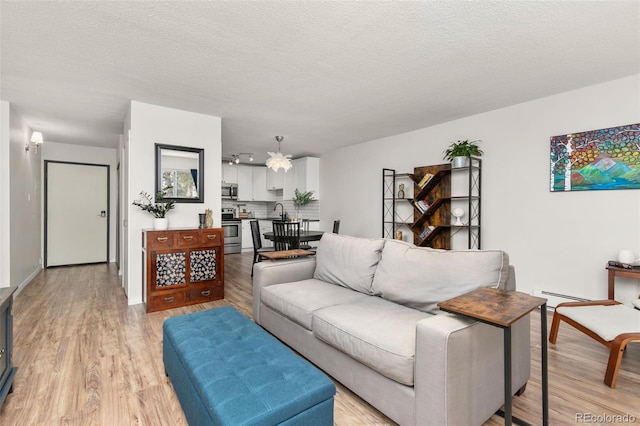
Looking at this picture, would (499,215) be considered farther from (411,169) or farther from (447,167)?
(411,169)

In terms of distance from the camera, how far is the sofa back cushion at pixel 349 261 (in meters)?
2.48

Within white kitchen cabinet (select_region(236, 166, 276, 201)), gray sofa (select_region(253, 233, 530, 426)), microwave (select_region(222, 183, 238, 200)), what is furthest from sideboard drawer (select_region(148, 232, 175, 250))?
white kitchen cabinet (select_region(236, 166, 276, 201))

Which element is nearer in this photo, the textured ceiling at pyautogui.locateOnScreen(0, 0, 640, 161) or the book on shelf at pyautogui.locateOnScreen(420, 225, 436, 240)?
the textured ceiling at pyautogui.locateOnScreen(0, 0, 640, 161)

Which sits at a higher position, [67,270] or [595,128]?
[595,128]

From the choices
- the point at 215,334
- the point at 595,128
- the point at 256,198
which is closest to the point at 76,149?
the point at 256,198

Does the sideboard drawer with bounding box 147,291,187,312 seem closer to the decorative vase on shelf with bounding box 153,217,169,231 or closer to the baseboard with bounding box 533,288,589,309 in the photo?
the decorative vase on shelf with bounding box 153,217,169,231

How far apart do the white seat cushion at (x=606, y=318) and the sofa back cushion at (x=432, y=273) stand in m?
0.93

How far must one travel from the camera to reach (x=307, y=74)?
113 inches

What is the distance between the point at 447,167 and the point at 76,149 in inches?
263

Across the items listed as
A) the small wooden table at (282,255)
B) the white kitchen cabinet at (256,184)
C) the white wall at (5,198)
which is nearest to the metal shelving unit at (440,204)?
the small wooden table at (282,255)

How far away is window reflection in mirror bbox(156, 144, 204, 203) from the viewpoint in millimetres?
3789

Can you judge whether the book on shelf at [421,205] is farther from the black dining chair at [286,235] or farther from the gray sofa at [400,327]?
the gray sofa at [400,327]

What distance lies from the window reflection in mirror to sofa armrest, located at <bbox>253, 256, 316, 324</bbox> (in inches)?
67.0

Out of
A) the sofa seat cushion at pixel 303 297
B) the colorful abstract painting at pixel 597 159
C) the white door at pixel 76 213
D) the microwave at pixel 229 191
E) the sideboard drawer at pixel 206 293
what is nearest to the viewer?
the sofa seat cushion at pixel 303 297
